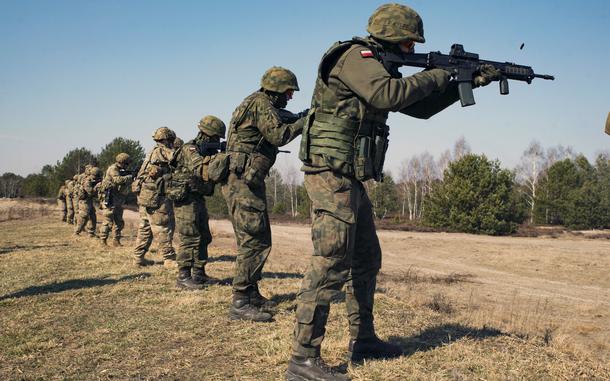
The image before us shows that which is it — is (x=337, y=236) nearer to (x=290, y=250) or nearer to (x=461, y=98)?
(x=461, y=98)

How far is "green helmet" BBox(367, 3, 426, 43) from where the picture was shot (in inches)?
145

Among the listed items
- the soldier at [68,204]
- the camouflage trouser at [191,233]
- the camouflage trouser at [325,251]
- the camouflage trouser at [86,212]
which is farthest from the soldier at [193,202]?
the soldier at [68,204]

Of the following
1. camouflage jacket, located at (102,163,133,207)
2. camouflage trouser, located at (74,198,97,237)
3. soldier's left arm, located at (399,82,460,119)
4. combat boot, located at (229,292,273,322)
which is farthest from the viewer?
camouflage trouser, located at (74,198,97,237)

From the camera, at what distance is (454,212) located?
101ft

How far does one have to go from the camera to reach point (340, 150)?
3586 mm


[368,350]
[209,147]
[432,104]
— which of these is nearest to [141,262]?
[209,147]

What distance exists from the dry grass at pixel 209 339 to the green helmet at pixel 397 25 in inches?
96.9

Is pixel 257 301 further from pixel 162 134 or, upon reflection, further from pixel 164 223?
pixel 162 134

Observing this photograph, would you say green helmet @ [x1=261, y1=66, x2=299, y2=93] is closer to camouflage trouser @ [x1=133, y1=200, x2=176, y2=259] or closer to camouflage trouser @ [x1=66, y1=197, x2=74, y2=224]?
camouflage trouser @ [x1=133, y1=200, x2=176, y2=259]

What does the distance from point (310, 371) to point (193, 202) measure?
16.8 ft

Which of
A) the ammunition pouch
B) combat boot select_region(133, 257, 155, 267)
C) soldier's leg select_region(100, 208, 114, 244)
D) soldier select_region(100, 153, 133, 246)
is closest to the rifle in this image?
the ammunition pouch

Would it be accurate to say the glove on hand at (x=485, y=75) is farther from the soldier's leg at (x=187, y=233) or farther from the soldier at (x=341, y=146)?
A: the soldier's leg at (x=187, y=233)

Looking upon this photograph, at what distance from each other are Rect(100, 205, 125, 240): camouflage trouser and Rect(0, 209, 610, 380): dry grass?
5992 mm

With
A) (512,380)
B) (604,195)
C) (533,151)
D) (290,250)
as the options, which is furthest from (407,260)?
(533,151)
